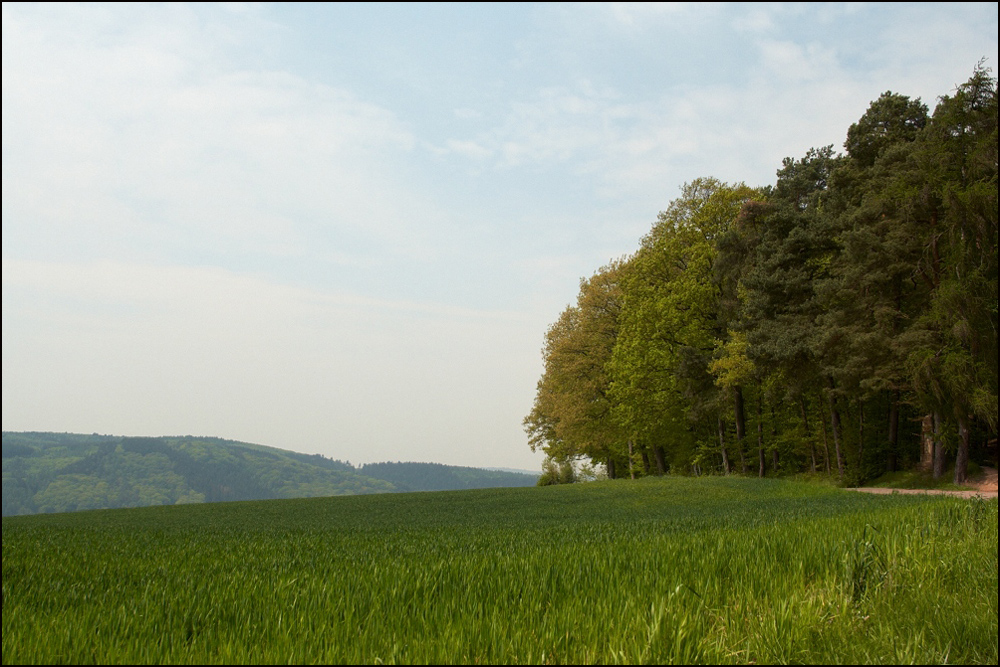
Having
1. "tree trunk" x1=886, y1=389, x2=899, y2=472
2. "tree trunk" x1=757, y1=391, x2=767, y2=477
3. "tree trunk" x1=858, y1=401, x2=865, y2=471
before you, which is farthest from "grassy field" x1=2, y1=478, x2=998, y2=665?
"tree trunk" x1=757, y1=391, x2=767, y2=477

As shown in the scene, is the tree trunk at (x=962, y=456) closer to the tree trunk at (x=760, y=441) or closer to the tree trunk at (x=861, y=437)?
the tree trunk at (x=861, y=437)

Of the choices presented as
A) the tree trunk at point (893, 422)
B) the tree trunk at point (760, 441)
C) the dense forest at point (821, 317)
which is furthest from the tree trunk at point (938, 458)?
the tree trunk at point (760, 441)

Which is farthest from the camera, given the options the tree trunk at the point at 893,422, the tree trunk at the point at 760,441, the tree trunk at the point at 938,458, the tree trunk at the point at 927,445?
the tree trunk at the point at 760,441

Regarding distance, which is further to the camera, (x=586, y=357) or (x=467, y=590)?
(x=586, y=357)

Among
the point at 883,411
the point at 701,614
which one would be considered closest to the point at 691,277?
the point at 883,411

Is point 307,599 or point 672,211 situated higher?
point 672,211

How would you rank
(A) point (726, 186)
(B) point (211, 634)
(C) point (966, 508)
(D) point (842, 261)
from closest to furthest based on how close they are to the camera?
(B) point (211, 634) < (C) point (966, 508) < (D) point (842, 261) < (A) point (726, 186)

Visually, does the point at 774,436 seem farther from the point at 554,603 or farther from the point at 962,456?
the point at 554,603

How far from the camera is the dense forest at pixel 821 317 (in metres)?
24.0

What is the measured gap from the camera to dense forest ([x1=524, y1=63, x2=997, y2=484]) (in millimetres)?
24047

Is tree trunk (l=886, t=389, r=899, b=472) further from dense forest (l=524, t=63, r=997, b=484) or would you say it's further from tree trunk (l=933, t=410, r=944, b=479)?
tree trunk (l=933, t=410, r=944, b=479)

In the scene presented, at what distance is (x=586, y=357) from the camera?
45.8 m

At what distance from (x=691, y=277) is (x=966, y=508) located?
1169 inches

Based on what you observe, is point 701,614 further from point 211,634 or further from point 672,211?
point 672,211
